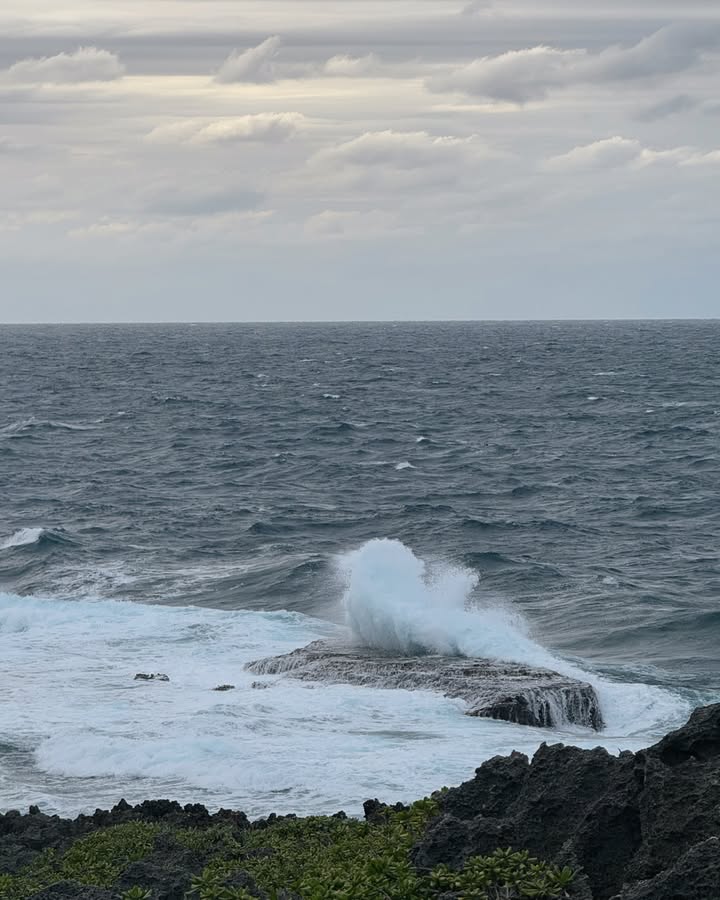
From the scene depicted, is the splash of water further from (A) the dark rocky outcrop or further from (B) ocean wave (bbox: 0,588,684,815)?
(A) the dark rocky outcrop

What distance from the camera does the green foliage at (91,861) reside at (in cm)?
1405

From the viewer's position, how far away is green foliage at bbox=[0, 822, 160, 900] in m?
14.1

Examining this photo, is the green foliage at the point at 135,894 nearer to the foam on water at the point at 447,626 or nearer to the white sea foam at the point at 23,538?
the foam on water at the point at 447,626

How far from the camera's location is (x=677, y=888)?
10.5 m

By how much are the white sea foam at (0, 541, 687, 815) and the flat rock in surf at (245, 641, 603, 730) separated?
1.42ft

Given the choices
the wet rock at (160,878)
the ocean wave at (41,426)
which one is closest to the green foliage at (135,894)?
the wet rock at (160,878)

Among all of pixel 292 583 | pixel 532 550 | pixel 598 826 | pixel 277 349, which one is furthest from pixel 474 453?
pixel 277 349

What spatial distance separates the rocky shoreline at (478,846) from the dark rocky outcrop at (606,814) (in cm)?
1

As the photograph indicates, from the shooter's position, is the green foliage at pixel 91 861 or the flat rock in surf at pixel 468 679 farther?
the flat rock in surf at pixel 468 679

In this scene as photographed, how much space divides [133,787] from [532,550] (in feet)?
74.7

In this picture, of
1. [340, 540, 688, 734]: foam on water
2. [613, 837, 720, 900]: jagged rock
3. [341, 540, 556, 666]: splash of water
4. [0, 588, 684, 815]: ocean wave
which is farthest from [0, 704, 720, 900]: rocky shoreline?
[341, 540, 556, 666]: splash of water

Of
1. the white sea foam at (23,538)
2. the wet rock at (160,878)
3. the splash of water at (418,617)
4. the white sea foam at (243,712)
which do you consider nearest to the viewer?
the wet rock at (160,878)

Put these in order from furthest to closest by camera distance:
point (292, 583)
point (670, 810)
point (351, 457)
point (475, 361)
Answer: point (475, 361) < point (351, 457) < point (292, 583) < point (670, 810)

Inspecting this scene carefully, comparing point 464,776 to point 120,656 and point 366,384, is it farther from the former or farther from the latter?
point 366,384
